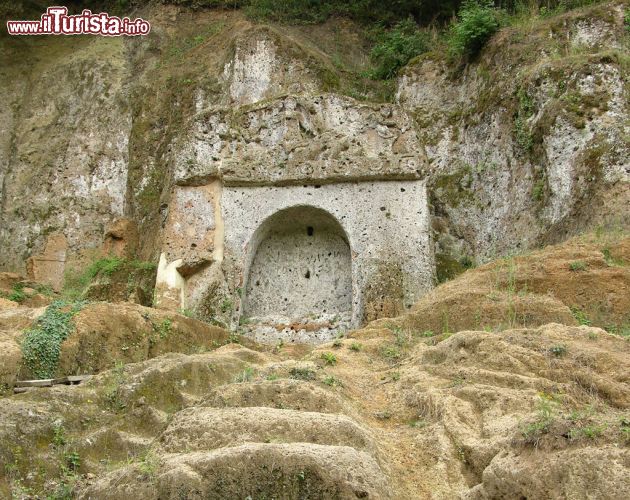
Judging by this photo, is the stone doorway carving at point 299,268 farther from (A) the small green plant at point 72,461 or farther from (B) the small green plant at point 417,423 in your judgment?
(A) the small green plant at point 72,461

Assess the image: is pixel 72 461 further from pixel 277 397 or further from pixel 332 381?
pixel 332 381

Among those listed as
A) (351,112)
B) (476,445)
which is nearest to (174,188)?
(351,112)

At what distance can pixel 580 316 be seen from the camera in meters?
11.9

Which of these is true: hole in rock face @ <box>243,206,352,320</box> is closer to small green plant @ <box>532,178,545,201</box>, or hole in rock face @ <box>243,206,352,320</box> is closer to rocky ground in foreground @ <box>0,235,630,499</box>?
Result: small green plant @ <box>532,178,545,201</box>

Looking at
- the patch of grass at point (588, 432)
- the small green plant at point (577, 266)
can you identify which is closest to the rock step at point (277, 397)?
the patch of grass at point (588, 432)

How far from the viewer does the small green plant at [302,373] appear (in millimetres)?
8430

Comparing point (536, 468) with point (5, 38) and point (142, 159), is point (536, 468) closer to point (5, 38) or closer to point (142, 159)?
point (142, 159)

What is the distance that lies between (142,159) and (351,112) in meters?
6.27

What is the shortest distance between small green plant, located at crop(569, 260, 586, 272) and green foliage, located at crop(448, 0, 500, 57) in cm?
996

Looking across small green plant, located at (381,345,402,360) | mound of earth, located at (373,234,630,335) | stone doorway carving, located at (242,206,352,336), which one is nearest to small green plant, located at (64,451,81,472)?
small green plant, located at (381,345,402,360)

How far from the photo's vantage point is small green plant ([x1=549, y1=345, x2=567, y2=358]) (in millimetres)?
8672

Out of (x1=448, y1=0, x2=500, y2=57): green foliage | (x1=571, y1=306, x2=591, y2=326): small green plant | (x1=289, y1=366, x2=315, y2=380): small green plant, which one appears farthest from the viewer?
(x1=448, y1=0, x2=500, y2=57): green foliage

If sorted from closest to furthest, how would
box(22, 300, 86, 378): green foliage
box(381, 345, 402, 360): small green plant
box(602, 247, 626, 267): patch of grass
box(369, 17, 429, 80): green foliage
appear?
1. box(22, 300, 86, 378): green foliage
2. box(381, 345, 402, 360): small green plant
3. box(602, 247, 626, 267): patch of grass
4. box(369, 17, 429, 80): green foliage

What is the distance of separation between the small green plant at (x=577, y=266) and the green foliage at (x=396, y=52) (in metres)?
11.7
